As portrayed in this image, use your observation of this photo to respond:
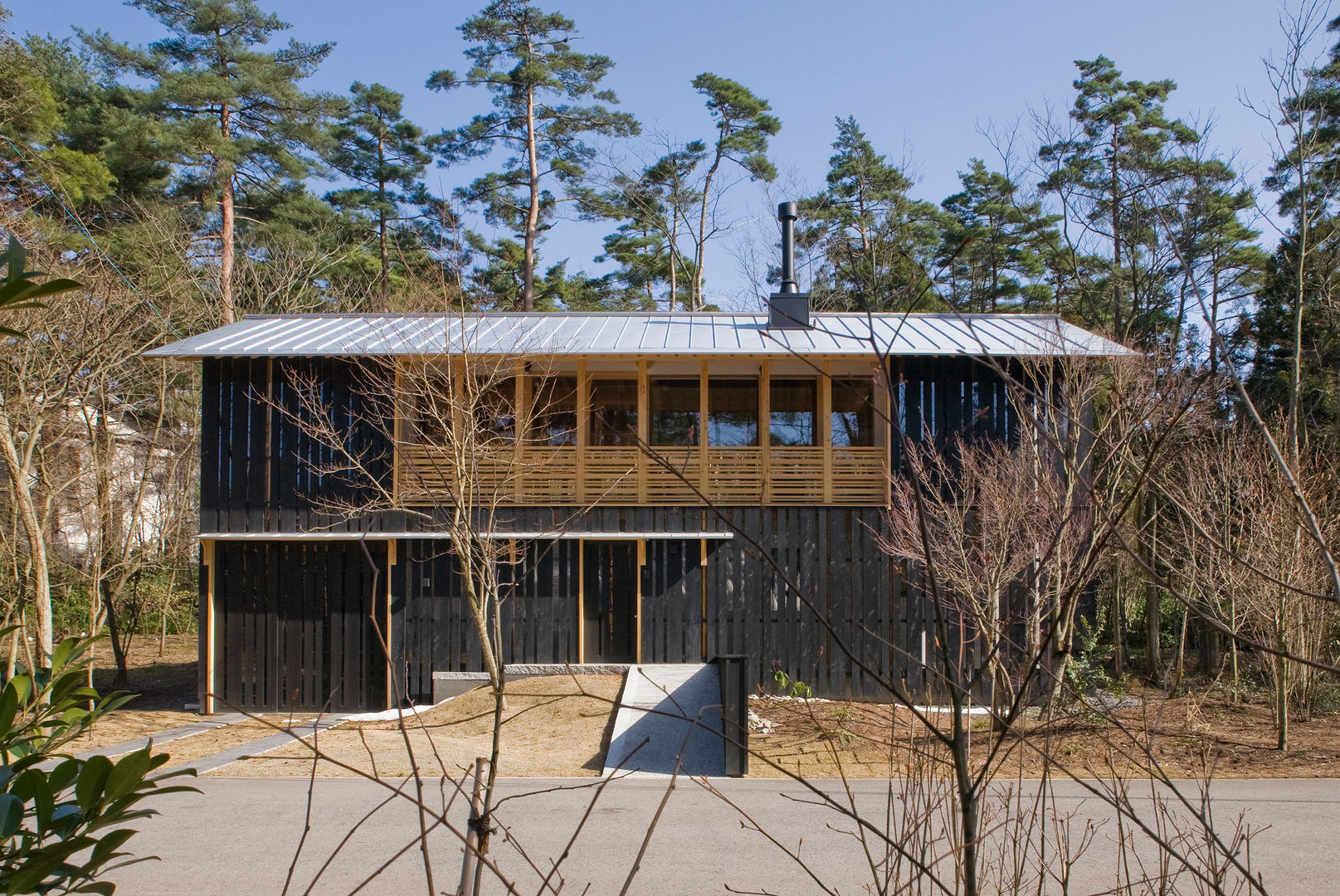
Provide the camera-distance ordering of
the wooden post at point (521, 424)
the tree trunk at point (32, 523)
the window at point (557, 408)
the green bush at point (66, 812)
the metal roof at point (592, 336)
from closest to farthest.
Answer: the green bush at point (66, 812), the tree trunk at point (32, 523), the wooden post at point (521, 424), the metal roof at point (592, 336), the window at point (557, 408)

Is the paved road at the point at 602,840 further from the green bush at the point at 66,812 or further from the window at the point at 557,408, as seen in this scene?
the window at the point at 557,408

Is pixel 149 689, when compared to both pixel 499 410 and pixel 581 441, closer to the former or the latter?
pixel 499 410

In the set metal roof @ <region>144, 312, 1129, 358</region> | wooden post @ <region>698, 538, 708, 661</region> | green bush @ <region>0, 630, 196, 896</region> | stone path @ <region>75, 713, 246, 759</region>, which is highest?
metal roof @ <region>144, 312, 1129, 358</region>

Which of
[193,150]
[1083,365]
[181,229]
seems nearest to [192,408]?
[181,229]

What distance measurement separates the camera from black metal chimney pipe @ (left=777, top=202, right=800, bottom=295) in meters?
15.6

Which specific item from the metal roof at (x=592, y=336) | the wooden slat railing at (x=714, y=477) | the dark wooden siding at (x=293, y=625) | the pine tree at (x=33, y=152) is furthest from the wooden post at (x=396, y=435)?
the pine tree at (x=33, y=152)

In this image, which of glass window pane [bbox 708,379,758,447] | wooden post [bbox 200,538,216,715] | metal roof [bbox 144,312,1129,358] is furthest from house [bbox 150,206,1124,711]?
glass window pane [bbox 708,379,758,447]

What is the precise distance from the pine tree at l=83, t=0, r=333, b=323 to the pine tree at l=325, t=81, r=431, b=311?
1310 millimetres

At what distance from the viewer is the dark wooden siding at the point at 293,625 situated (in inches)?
563

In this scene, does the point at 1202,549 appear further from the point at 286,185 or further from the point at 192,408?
the point at 286,185

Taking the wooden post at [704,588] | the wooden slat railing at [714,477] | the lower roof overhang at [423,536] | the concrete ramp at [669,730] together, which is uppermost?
the wooden slat railing at [714,477]

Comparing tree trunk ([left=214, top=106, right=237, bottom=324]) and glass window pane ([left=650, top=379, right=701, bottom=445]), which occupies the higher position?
tree trunk ([left=214, top=106, right=237, bottom=324])

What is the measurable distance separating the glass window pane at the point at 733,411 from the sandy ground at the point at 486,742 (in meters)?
4.14

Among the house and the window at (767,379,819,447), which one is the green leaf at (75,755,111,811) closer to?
the house
